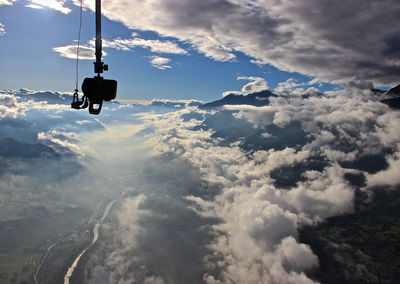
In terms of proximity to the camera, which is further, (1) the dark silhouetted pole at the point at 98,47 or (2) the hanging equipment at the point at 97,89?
(2) the hanging equipment at the point at 97,89

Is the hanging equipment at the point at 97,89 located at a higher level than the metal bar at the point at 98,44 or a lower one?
lower

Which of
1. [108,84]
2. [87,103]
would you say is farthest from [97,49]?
[87,103]

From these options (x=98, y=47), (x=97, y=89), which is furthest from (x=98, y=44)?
(x=97, y=89)

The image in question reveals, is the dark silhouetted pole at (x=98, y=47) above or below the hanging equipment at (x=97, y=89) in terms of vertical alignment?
above

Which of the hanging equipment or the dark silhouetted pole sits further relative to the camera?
the hanging equipment

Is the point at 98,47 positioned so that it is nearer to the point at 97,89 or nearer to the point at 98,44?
the point at 98,44

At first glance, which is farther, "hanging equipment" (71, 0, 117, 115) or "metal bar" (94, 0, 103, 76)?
"hanging equipment" (71, 0, 117, 115)

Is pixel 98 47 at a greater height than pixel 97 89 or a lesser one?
Answer: greater

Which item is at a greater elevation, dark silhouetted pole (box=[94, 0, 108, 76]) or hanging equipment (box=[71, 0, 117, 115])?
dark silhouetted pole (box=[94, 0, 108, 76])

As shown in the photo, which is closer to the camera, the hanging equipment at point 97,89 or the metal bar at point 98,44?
the metal bar at point 98,44

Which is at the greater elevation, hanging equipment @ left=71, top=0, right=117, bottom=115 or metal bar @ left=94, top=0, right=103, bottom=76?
metal bar @ left=94, top=0, right=103, bottom=76

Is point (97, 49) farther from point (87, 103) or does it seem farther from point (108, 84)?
point (87, 103)
